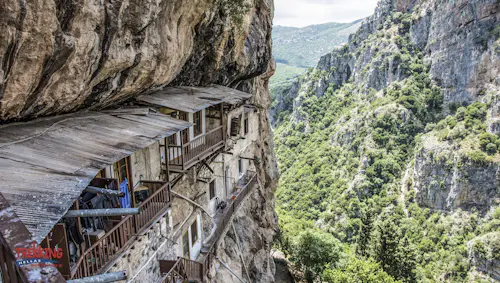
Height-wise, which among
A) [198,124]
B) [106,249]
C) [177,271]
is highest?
[198,124]

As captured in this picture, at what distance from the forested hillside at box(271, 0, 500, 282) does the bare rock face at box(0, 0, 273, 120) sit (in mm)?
22911

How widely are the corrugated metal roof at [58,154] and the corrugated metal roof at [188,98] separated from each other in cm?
160

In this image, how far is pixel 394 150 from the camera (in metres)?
71.1

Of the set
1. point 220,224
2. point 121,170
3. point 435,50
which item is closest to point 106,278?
point 121,170

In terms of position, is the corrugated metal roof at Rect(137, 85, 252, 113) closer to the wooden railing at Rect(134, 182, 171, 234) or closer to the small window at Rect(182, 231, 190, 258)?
the wooden railing at Rect(134, 182, 171, 234)

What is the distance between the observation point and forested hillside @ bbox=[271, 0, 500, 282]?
38.0 m

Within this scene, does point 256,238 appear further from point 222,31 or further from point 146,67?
point 146,67

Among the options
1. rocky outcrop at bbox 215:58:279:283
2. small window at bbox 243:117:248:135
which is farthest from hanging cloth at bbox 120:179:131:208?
small window at bbox 243:117:248:135

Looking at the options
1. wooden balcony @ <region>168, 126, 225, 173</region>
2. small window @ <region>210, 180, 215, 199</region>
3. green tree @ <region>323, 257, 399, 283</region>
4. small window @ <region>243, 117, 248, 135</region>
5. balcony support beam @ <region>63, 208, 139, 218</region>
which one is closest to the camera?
balcony support beam @ <region>63, 208, 139, 218</region>

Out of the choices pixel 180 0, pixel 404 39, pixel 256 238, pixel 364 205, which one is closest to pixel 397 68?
pixel 404 39

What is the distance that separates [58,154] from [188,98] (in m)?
6.57

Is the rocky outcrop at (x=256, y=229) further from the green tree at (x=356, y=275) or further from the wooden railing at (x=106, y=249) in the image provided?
the wooden railing at (x=106, y=249)

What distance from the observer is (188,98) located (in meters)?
11.9

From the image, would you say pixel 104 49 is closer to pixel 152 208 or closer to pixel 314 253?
pixel 152 208
